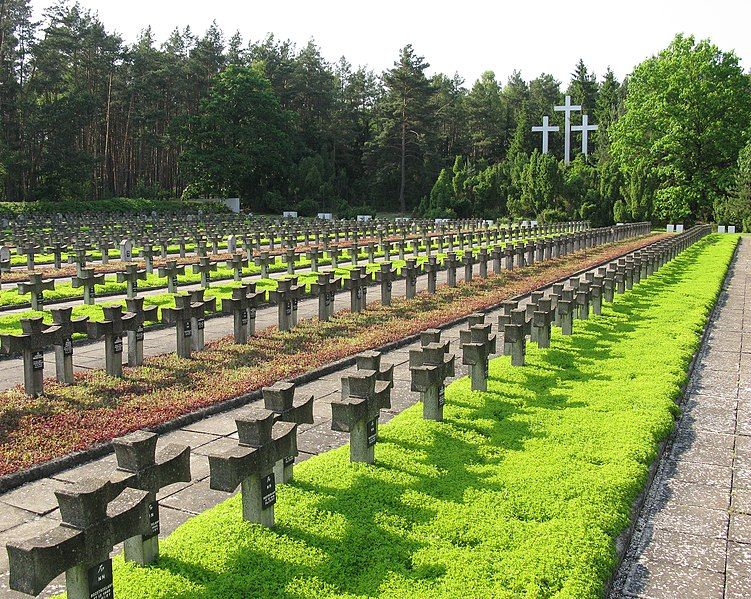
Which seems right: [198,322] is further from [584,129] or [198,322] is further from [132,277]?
[584,129]

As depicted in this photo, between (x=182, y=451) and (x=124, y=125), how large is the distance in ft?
234

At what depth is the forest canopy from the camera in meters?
55.3

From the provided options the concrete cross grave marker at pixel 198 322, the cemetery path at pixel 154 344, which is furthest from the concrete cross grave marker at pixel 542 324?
the concrete cross grave marker at pixel 198 322

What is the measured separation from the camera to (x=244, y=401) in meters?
8.22

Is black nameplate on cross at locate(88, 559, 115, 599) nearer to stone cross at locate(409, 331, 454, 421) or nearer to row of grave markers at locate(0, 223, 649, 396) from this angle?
stone cross at locate(409, 331, 454, 421)

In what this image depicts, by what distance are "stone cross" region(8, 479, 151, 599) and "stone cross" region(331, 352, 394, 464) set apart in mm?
2014

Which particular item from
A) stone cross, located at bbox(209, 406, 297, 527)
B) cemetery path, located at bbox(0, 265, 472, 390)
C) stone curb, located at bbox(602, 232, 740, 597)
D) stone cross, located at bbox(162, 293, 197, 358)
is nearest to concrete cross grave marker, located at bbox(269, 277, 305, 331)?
cemetery path, located at bbox(0, 265, 472, 390)

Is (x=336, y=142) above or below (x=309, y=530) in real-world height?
above

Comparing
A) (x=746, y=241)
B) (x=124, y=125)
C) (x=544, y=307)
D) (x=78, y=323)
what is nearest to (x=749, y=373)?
(x=544, y=307)

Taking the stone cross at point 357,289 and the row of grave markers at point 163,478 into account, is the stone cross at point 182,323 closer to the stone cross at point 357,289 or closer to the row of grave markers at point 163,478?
the row of grave markers at point 163,478

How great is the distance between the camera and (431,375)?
704 centimetres

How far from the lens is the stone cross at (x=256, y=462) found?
4.69m

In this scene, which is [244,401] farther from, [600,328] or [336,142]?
[336,142]

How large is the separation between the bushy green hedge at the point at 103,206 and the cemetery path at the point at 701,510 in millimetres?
45501
